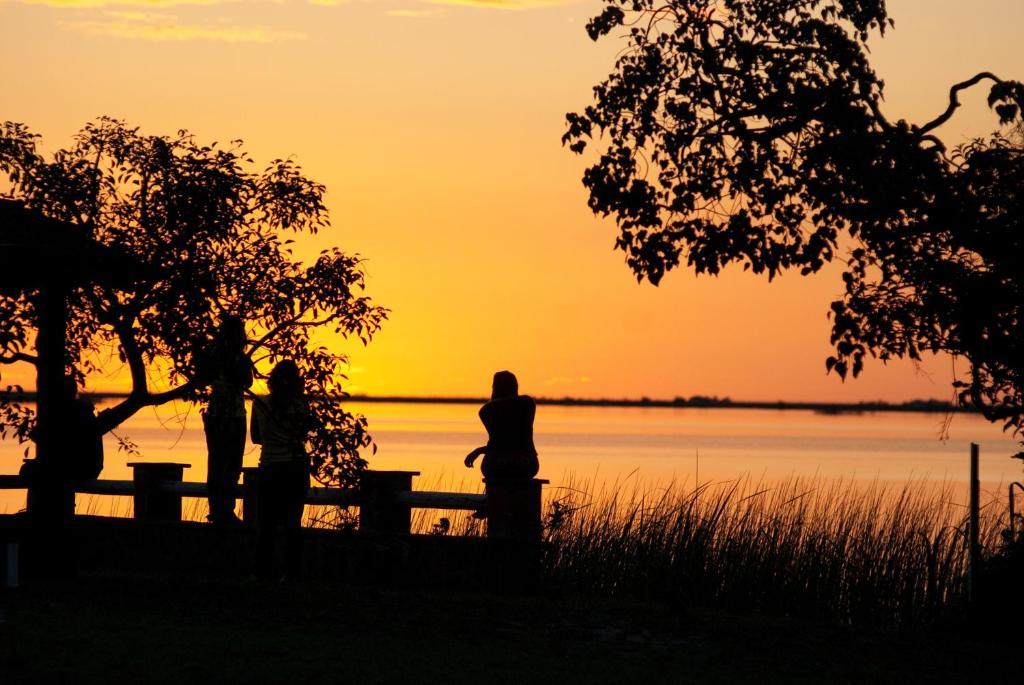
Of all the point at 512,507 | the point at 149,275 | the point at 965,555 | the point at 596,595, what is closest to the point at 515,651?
the point at 512,507

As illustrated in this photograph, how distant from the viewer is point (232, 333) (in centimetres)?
1409

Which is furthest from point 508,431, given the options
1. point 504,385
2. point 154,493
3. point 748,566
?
point 154,493

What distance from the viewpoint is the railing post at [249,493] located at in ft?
51.9

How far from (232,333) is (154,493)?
3.19 metres

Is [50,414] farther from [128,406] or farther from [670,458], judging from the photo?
[670,458]

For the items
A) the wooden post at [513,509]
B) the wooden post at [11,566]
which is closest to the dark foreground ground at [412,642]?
the wooden post at [11,566]

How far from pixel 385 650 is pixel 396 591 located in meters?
2.94

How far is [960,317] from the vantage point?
13281 millimetres

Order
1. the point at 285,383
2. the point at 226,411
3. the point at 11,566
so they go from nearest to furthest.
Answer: the point at 11,566
the point at 285,383
the point at 226,411

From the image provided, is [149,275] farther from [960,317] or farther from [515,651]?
[960,317]

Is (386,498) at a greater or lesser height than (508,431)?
lesser

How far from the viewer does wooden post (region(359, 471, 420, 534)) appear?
1511 cm

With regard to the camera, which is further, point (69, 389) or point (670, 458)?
point (670, 458)

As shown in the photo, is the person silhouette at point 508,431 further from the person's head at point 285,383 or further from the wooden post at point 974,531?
the wooden post at point 974,531
